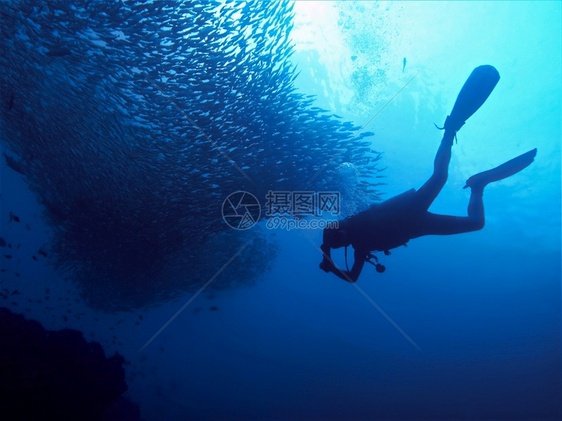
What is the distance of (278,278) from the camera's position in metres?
19.0

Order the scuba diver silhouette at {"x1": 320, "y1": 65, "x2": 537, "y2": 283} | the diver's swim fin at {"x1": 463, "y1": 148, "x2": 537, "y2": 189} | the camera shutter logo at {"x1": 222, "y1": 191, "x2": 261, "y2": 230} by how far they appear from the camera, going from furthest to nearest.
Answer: the camera shutter logo at {"x1": 222, "y1": 191, "x2": 261, "y2": 230}, the diver's swim fin at {"x1": 463, "y1": 148, "x2": 537, "y2": 189}, the scuba diver silhouette at {"x1": 320, "y1": 65, "x2": 537, "y2": 283}

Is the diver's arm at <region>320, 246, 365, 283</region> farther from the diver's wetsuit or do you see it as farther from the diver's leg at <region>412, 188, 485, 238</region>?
the diver's leg at <region>412, 188, 485, 238</region>

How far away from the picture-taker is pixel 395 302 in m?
23.0

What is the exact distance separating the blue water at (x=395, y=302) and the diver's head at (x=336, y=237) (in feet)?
19.9

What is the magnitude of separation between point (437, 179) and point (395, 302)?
1945 cm

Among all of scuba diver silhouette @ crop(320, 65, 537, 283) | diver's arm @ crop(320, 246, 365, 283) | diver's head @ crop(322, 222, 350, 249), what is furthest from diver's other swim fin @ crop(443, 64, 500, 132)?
diver's arm @ crop(320, 246, 365, 283)

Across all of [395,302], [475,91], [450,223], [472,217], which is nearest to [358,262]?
[450,223]

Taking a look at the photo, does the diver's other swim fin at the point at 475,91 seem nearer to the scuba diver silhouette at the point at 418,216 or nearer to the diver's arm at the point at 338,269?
the scuba diver silhouette at the point at 418,216

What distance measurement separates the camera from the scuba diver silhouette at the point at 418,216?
5590 mm

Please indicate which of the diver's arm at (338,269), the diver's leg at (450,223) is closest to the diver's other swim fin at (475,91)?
the diver's leg at (450,223)

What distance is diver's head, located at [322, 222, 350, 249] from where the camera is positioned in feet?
18.8

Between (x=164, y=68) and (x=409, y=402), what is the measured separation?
24982 mm

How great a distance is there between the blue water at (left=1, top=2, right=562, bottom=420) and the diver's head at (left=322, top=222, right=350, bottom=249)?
608 cm

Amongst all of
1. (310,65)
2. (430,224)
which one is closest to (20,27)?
(310,65)
